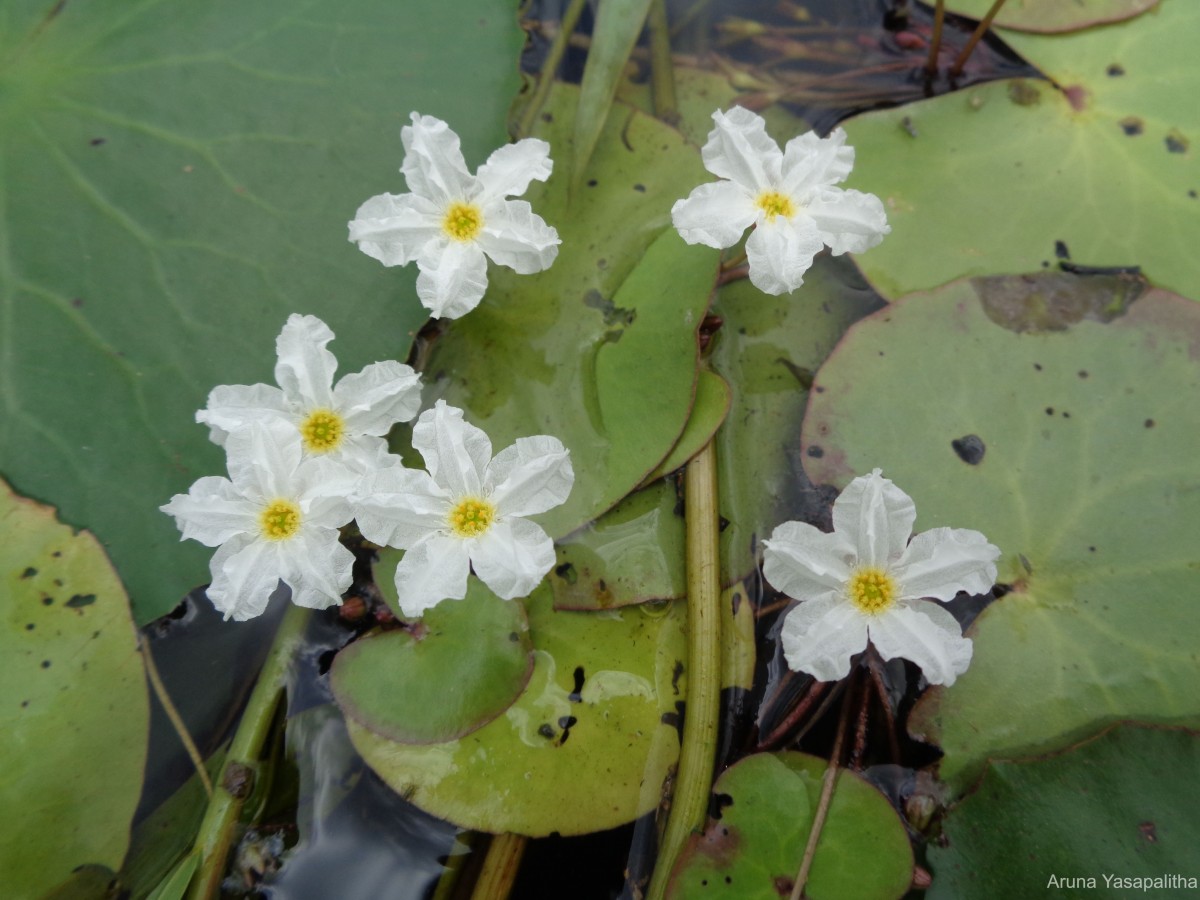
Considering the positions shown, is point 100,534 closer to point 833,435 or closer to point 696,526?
point 696,526

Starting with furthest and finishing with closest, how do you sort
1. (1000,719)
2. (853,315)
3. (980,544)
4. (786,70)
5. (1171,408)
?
1. (786,70)
2. (853,315)
3. (1171,408)
4. (1000,719)
5. (980,544)

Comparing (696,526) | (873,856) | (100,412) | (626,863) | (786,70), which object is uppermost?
Result: (786,70)

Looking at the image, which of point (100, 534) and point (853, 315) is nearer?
point (100, 534)

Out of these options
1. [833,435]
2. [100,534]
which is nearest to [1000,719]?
[833,435]

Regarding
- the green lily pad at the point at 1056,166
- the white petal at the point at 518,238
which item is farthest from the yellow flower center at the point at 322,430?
the green lily pad at the point at 1056,166

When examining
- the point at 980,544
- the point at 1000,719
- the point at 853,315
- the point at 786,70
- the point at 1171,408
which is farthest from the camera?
the point at 786,70

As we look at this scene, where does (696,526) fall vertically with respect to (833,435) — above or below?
below

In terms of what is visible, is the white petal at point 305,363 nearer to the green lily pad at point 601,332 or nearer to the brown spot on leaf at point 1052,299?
the green lily pad at point 601,332

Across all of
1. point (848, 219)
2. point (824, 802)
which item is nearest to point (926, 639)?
point (824, 802)
